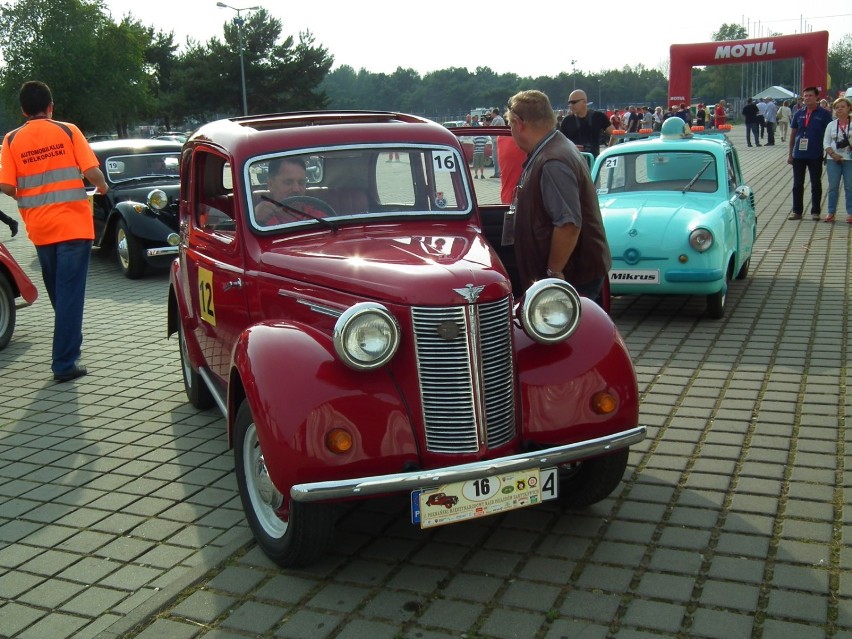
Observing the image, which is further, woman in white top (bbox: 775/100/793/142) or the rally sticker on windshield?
woman in white top (bbox: 775/100/793/142)

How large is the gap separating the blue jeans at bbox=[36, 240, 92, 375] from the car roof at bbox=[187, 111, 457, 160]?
2034 millimetres

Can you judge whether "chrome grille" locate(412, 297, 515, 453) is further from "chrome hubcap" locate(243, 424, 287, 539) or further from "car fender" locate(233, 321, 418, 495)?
"chrome hubcap" locate(243, 424, 287, 539)

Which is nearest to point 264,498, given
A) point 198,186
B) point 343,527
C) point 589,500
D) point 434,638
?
point 343,527

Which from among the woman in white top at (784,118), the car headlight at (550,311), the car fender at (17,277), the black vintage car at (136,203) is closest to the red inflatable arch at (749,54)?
the woman in white top at (784,118)

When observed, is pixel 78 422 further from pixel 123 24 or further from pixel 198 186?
pixel 123 24

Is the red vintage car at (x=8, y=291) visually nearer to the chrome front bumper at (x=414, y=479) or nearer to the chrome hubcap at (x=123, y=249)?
the chrome hubcap at (x=123, y=249)

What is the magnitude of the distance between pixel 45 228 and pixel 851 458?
5.56 meters

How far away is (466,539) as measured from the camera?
4203 millimetres

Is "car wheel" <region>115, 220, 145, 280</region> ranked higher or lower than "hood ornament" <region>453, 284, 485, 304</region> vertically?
lower

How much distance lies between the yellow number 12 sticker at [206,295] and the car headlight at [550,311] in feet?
6.64

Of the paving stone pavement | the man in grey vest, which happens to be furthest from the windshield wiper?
the man in grey vest

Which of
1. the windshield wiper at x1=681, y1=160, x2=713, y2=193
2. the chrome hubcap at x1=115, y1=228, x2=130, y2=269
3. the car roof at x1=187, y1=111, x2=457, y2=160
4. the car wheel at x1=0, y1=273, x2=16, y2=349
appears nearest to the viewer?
the car roof at x1=187, y1=111, x2=457, y2=160

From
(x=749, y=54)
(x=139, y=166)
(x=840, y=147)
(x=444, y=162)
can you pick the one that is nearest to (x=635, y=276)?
(x=444, y=162)

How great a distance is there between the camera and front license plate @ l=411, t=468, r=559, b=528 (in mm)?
3639
